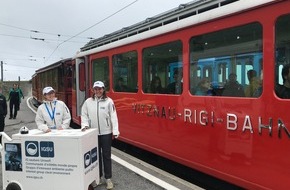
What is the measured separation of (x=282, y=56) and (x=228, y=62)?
92 cm

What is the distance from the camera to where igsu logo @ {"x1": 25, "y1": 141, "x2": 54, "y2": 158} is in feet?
15.3

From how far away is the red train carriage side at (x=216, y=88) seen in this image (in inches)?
164

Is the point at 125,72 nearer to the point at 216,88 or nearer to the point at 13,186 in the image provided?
the point at 216,88

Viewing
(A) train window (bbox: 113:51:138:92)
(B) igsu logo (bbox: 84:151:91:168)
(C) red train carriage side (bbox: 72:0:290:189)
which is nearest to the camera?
(C) red train carriage side (bbox: 72:0:290:189)

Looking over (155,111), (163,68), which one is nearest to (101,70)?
(155,111)

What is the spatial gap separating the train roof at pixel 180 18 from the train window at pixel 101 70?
397 millimetres

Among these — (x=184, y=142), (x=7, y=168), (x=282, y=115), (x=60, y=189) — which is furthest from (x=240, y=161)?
(x=7, y=168)

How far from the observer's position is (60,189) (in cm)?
464

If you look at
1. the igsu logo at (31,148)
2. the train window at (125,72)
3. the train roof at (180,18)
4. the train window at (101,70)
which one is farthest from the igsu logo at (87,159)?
the train window at (101,70)

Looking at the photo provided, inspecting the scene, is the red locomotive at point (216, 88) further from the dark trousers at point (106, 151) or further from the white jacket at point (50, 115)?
the white jacket at point (50, 115)

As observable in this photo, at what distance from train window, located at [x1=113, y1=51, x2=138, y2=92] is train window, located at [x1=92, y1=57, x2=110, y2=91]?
1.73 feet

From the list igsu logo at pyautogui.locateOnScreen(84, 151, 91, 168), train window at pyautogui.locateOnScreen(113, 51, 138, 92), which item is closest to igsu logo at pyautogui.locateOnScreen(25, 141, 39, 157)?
igsu logo at pyautogui.locateOnScreen(84, 151, 91, 168)

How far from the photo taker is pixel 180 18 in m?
6.09

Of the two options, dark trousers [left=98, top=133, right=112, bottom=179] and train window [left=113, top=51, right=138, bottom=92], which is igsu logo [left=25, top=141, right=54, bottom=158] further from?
train window [left=113, top=51, right=138, bottom=92]
